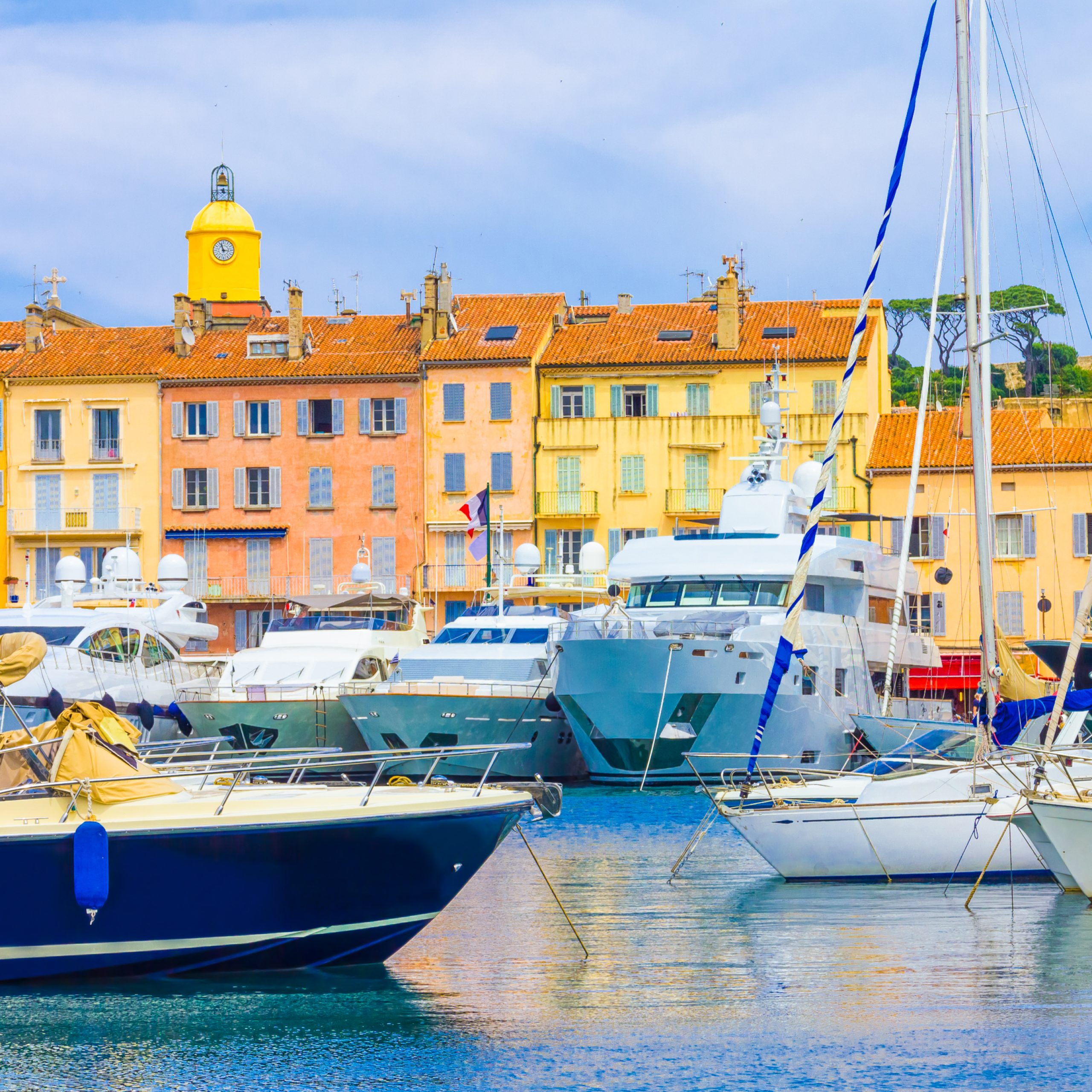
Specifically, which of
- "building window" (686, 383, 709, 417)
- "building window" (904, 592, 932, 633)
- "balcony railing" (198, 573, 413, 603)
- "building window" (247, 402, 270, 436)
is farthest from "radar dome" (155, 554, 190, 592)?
"building window" (904, 592, 932, 633)

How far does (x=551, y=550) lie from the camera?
58.4 meters

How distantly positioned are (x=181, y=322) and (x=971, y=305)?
4148cm

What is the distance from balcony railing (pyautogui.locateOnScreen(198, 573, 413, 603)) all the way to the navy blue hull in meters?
43.4

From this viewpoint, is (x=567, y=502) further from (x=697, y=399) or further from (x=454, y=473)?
(x=697, y=399)

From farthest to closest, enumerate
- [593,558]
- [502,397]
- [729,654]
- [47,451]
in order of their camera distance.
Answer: [47,451]
[502,397]
[593,558]
[729,654]

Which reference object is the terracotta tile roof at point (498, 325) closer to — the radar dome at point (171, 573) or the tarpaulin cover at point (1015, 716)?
the radar dome at point (171, 573)

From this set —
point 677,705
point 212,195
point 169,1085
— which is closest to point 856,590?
point 677,705

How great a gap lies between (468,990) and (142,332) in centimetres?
5290

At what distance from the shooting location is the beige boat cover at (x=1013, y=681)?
2555 cm

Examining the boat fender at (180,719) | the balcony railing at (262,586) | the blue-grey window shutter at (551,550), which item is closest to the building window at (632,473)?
the blue-grey window shutter at (551,550)

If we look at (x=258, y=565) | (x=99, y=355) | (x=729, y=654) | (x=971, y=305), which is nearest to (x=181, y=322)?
(x=99, y=355)

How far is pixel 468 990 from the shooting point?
14414mm

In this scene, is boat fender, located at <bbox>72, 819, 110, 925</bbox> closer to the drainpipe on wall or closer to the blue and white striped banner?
the blue and white striped banner

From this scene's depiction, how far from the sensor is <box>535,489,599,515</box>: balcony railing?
58.0m
